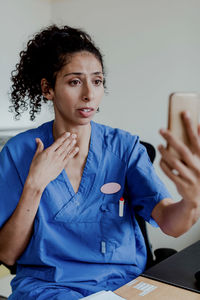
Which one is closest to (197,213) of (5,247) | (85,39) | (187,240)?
(5,247)

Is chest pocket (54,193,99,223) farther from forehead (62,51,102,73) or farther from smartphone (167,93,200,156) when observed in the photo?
smartphone (167,93,200,156)

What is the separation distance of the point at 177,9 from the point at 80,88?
1.56 m

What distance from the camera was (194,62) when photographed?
2457 millimetres

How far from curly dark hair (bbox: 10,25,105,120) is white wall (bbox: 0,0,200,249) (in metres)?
1.25

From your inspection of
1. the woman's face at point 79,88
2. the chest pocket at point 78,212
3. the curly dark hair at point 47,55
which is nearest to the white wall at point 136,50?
the curly dark hair at point 47,55

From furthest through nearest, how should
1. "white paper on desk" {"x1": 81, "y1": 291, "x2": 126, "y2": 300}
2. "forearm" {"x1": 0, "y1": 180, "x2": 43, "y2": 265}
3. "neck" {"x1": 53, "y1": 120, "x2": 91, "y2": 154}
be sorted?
"neck" {"x1": 53, "y1": 120, "x2": 91, "y2": 154} < "forearm" {"x1": 0, "y1": 180, "x2": 43, "y2": 265} < "white paper on desk" {"x1": 81, "y1": 291, "x2": 126, "y2": 300}

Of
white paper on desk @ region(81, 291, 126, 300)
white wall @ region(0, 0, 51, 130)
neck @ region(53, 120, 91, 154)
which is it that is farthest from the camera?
white wall @ region(0, 0, 51, 130)

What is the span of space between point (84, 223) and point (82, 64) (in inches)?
22.5

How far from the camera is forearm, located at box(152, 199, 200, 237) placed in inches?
38.8

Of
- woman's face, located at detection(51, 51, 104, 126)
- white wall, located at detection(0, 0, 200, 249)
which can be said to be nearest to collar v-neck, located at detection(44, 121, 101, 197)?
woman's face, located at detection(51, 51, 104, 126)

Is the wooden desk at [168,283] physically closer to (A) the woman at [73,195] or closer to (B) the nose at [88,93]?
(A) the woman at [73,195]

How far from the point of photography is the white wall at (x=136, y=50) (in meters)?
2.49

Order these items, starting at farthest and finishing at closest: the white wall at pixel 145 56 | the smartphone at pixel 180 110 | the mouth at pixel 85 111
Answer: the white wall at pixel 145 56 → the mouth at pixel 85 111 → the smartphone at pixel 180 110

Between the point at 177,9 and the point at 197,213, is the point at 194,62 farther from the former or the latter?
the point at 197,213
